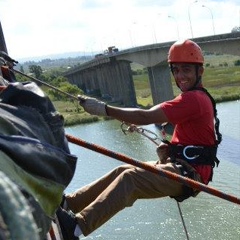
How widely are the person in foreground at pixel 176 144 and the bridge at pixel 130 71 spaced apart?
2633 centimetres

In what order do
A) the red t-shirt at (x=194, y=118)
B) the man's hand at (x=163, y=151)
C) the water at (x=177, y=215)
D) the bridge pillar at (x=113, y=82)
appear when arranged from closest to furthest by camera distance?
the red t-shirt at (x=194, y=118) → the man's hand at (x=163, y=151) → the water at (x=177, y=215) → the bridge pillar at (x=113, y=82)

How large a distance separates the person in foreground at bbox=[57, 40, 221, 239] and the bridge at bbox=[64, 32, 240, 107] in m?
26.3

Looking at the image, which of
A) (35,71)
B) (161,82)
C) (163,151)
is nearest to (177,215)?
(163,151)

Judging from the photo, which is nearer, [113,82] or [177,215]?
[177,215]

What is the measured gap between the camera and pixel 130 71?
5744 centimetres

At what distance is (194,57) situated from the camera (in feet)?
15.5

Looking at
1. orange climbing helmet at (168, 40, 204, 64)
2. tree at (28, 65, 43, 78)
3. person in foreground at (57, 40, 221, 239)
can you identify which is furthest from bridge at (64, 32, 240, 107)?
person in foreground at (57, 40, 221, 239)

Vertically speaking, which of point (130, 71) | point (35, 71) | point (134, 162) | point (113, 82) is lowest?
point (113, 82)

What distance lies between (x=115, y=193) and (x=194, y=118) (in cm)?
111

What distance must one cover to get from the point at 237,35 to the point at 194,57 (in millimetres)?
26802

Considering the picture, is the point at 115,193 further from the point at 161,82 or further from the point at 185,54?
the point at 161,82

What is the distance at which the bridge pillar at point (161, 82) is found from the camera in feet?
148

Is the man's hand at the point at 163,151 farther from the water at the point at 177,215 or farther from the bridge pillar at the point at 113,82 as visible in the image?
the bridge pillar at the point at 113,82

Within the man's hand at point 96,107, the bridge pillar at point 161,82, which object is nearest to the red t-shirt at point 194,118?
the man's hand at point 96,107
